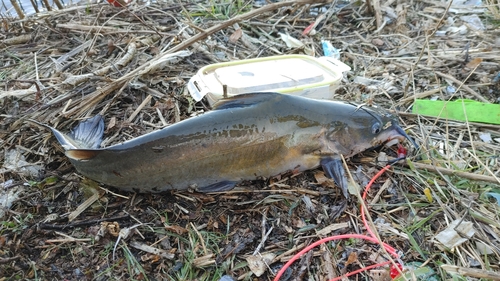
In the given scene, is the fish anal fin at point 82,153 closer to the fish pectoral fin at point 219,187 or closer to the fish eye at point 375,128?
the fish pectoral fin at point 219,187

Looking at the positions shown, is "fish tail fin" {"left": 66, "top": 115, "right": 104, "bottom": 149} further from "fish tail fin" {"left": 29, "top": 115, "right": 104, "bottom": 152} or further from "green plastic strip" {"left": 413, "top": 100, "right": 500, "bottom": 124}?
A: "green plastic strip" {"left": 413, "top": 100, "right": 500, "bottom": 124}

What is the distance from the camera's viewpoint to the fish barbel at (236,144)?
2.63 metres

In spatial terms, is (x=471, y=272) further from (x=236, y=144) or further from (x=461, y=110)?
(x=461, y=110)

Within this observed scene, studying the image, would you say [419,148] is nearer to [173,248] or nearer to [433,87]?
[433,87]

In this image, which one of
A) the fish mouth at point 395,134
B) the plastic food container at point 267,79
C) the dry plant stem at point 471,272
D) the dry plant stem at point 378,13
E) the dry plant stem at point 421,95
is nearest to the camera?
the dry plant stem at point 471,272

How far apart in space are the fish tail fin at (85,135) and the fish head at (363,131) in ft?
5.65

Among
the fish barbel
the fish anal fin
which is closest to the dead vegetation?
the fish barbel

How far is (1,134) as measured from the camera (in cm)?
324

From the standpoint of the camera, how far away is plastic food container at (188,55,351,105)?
3238 millimetres

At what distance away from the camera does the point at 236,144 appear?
2.76 meters

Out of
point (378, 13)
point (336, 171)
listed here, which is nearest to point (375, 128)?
point (336, 171)

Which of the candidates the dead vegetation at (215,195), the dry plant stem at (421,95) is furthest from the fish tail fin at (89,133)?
the dry plant stem at (421,95)

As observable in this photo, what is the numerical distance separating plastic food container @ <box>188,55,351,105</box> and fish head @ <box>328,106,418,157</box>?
0.42 m

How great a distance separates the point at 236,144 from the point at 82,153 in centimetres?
99
